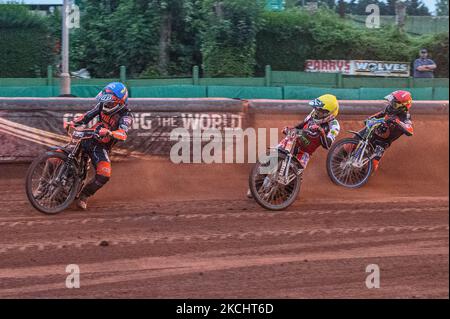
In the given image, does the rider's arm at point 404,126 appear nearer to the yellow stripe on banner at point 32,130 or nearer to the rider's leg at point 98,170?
the rider's leg at point 98,170

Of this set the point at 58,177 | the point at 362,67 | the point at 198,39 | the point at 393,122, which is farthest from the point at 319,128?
the point at 362,67

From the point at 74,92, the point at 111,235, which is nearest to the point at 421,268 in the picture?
the point at 111,235

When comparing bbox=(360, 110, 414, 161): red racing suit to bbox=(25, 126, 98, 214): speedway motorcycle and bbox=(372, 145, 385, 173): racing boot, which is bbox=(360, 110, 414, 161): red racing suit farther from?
bbox=(25, 126, 98, 214): speedway motorcycle

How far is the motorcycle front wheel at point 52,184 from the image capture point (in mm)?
7520

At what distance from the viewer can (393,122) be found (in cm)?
908

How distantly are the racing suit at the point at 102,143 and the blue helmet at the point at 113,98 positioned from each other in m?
0.08

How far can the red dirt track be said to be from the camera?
556cm

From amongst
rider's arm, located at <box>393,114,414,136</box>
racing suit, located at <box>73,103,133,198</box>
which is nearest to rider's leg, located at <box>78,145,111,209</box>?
racing suit, located at <box>73,103,133,198</box>

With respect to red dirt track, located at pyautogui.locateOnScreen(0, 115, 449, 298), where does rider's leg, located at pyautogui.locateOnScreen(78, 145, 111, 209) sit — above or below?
above

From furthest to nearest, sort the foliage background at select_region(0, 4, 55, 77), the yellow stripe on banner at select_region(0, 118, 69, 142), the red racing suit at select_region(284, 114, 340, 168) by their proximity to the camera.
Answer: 1. the foliage background at select_region(0, 4, 55, 77)
2. the yellow stripe on banner at select_region(0, 118, 69, 142)
3. the red racing suit at select_region(284, 114, 340, 168)

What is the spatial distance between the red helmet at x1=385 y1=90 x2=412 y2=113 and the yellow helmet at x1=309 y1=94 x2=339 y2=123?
1171 mm

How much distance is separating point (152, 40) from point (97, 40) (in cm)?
158

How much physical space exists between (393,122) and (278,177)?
2.14 metres

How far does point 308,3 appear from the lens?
2228 cm
